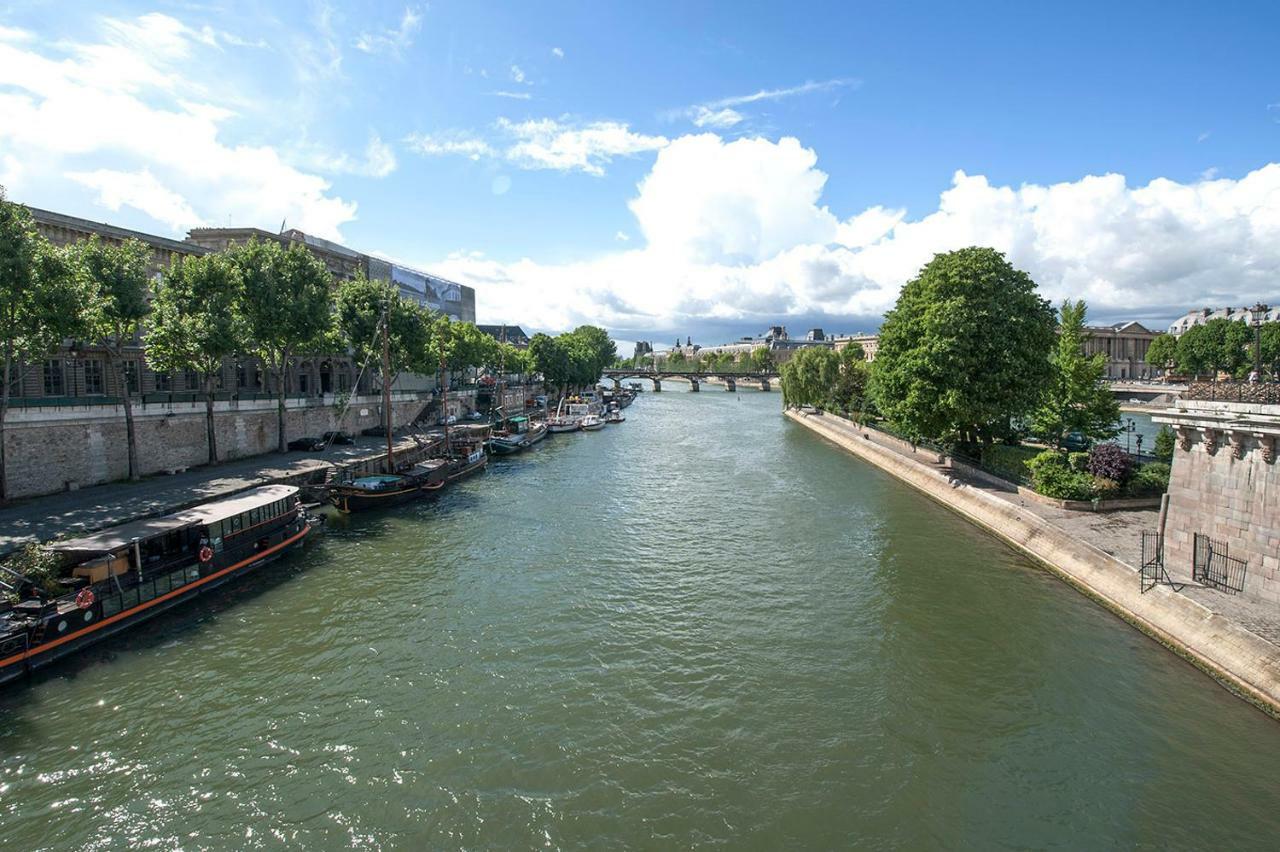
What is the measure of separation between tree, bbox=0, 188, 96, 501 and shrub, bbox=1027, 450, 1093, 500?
4716cm

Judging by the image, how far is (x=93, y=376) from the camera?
46.1 m

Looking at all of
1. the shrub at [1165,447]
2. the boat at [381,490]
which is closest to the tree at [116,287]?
the boat at [381,490]

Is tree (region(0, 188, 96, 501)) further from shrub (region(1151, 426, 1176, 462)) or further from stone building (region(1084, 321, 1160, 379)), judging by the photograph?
stone building (region(1084, 321, 1160, 379))

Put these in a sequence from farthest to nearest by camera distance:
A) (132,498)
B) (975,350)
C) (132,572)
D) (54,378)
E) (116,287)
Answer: (54,378) < (975,350) < (116,287) < (132,498) < (132,572)

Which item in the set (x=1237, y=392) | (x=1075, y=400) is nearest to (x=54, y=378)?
(x=1237, y=392)

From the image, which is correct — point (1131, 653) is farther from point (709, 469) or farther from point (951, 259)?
point (709, 469)

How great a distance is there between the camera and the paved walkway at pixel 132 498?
2517 cm

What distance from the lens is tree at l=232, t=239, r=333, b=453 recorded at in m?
42.1

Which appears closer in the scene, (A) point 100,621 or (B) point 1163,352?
(A) point 100,621

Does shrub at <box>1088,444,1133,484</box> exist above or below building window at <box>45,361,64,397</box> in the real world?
below

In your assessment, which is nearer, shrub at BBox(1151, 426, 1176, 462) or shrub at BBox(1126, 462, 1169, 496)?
shrub at BBox(1126, 462, 1169, 496)

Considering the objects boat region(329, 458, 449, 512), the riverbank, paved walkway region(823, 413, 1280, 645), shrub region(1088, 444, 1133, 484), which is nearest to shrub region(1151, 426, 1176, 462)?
shrub region(1088, 444, 1133, 484)

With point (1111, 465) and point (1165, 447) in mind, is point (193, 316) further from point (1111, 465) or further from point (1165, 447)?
point (1165, 447)

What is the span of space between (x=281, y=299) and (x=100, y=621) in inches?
1159
